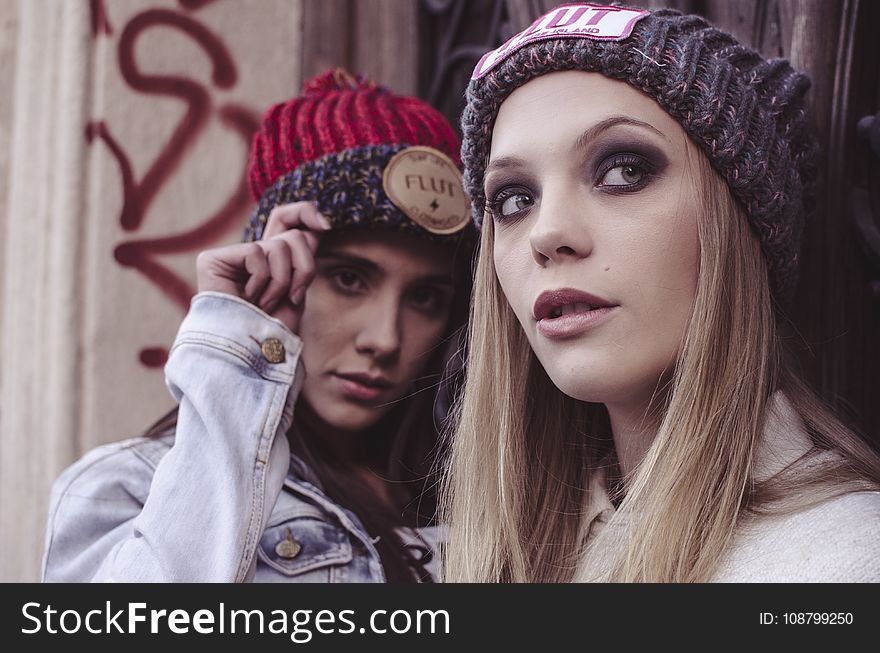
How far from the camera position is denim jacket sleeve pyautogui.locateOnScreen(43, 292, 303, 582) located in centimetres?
174

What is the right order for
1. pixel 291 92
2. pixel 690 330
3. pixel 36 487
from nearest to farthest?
pixel 690 330 < pixel 36 487 < pixel 291 92

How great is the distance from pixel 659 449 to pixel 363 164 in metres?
1.02

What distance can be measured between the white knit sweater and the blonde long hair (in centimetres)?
2

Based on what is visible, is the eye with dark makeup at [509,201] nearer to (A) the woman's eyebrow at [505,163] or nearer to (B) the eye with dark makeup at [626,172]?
(A) the woman's eyebrow at [505,163]

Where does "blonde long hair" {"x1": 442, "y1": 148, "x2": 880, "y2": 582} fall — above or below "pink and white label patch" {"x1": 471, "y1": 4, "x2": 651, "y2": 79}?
below

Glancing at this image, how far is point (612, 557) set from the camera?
4.94 feet

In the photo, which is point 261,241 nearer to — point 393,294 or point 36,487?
point 393,294

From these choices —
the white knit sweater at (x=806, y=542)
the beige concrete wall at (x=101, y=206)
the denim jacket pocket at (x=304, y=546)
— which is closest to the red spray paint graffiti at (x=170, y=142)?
the beige concrete wall at (x=101, y=206)

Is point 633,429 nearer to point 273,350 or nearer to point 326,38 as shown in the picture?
point 273,350

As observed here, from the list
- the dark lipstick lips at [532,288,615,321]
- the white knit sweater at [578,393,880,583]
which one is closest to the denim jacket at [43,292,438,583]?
the dark lipstick lips at [532,288,615,321]

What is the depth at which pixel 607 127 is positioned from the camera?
1.47 meters

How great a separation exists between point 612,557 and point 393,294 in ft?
2.74

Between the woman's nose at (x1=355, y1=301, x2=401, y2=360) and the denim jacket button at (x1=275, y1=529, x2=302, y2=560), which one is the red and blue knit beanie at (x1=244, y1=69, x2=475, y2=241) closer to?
the woman's nose at (x1=355, y1=301, x2=401, y2=360)
